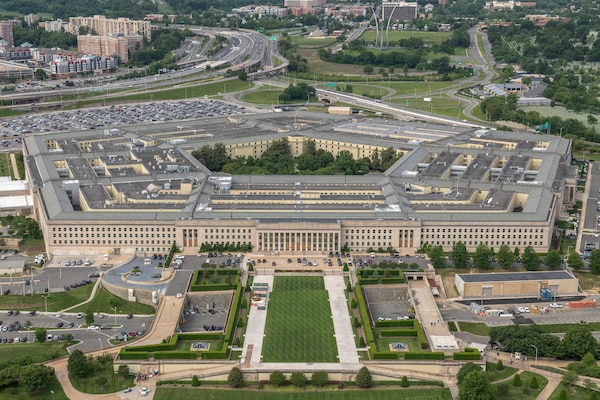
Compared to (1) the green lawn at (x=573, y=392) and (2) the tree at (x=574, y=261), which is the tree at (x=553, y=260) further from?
(1) the green lawn at (x=573, y=392)

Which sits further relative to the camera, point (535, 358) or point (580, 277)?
point (580, 277)

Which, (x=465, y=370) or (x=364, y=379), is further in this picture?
(x=465, y=370)

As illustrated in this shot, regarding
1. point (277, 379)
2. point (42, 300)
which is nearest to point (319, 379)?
point (277, 379)

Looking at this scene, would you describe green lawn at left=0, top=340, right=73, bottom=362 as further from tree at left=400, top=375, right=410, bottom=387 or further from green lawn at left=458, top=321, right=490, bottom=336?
green lawn at left=458, top=321, right=490, bottom=336

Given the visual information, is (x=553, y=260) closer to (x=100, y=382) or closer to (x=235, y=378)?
(x=235, y=378)

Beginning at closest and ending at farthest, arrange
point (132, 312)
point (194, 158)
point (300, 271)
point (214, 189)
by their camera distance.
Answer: point (132, 312) → point (300, 271) → point (214, 189) → point (194, 158)

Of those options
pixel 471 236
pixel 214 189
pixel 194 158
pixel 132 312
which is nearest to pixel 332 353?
pixel 132 312

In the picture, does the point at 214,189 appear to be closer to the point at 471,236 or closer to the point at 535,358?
the point at 471,236
